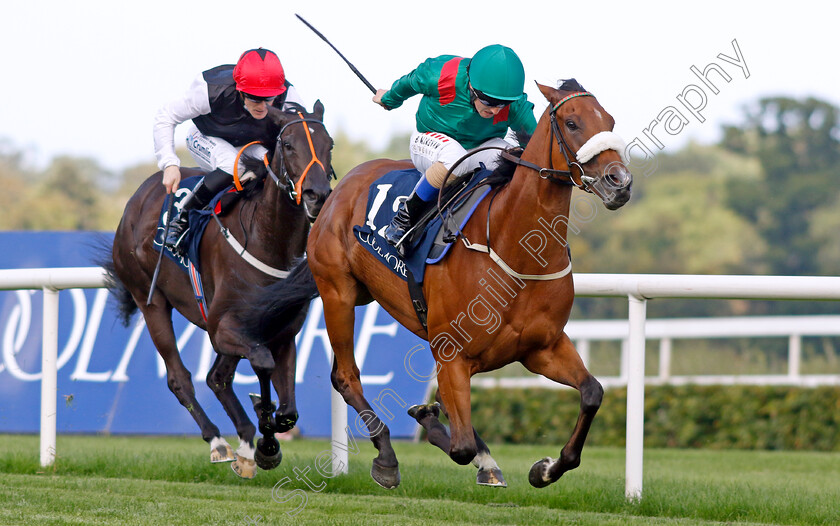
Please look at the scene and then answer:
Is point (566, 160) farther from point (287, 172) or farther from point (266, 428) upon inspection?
point (266, 428)

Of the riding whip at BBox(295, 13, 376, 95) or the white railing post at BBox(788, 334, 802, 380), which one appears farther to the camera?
the white railing post at BBox(788, 334, 802, 380)

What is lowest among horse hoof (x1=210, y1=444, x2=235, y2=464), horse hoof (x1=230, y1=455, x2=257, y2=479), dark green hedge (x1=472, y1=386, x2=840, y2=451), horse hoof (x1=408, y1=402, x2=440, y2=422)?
dark green hedge (x1=472, y1=386, x2=840, y2=451)

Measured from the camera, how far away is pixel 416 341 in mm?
7945

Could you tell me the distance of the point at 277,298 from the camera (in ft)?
16.8

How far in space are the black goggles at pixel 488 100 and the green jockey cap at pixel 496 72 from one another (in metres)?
0.02

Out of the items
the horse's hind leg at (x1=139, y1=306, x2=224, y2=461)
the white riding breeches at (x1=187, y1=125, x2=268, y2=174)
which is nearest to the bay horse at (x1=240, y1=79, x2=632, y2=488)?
the white riding breeches at (x1=187, y1=125, x2=268, y2=174)

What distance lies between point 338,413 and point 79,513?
161 centimetres

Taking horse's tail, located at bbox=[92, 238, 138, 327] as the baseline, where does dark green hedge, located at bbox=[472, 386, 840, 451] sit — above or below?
below

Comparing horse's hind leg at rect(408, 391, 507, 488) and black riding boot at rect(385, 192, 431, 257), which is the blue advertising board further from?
black riding boot at rect(385, 192, 431, 257)

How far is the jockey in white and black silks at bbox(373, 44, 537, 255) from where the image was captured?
4.10 meters

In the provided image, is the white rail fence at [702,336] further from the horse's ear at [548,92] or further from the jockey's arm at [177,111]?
the horse's ear at [548,92]

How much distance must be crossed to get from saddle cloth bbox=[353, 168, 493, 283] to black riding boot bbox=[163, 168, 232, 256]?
3.56 feet

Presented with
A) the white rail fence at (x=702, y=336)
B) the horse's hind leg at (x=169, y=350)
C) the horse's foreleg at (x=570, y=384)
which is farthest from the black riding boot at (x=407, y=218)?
the white rail fence at (x=702, y=336)

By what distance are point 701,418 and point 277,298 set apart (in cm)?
430
